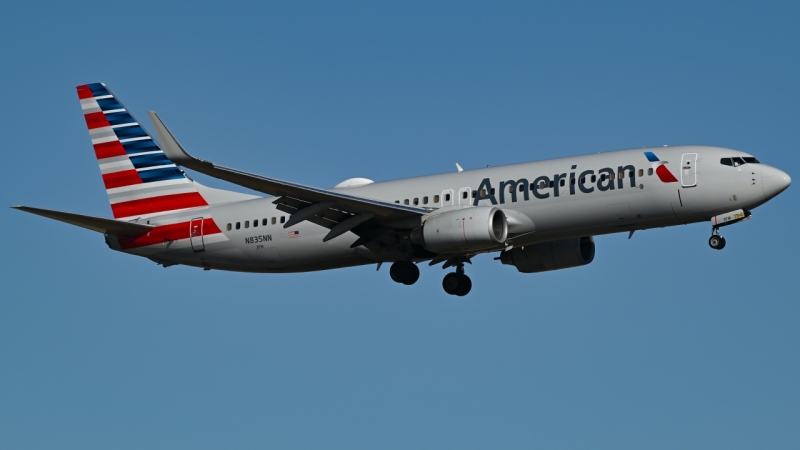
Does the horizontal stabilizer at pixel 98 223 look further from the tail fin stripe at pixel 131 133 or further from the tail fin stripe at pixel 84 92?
the tail fin stripe at pixel 84 92

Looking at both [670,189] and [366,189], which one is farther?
[366,189]

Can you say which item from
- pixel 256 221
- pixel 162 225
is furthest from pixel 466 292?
pixel 162 225

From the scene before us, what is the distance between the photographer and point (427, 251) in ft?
127

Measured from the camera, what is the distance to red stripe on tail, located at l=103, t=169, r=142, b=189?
148 ft

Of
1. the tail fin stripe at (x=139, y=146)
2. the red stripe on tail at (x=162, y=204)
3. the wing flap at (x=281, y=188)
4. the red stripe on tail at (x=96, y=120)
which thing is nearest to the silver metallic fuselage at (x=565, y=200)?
the wing flap at (x=281, y=188)

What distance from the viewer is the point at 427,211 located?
37875mm

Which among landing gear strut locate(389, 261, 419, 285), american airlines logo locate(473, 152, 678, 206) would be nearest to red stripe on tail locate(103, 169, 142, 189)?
landing gear strut locate(389, 261, 419, 285)

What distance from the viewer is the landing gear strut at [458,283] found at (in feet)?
134

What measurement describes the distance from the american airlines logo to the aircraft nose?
2.67 metres

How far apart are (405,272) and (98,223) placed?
1132cm

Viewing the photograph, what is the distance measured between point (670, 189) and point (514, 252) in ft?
25.5

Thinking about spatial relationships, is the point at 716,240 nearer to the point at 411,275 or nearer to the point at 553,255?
the point at 553,255

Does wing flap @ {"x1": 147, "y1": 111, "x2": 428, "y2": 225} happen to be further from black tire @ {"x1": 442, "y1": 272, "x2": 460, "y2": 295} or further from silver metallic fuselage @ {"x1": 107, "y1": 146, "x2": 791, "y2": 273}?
black tire @ {"x1": 442, "y1": 272, "x2": 460, "y2": 295}

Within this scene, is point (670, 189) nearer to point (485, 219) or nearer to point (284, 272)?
point (485, 219)
